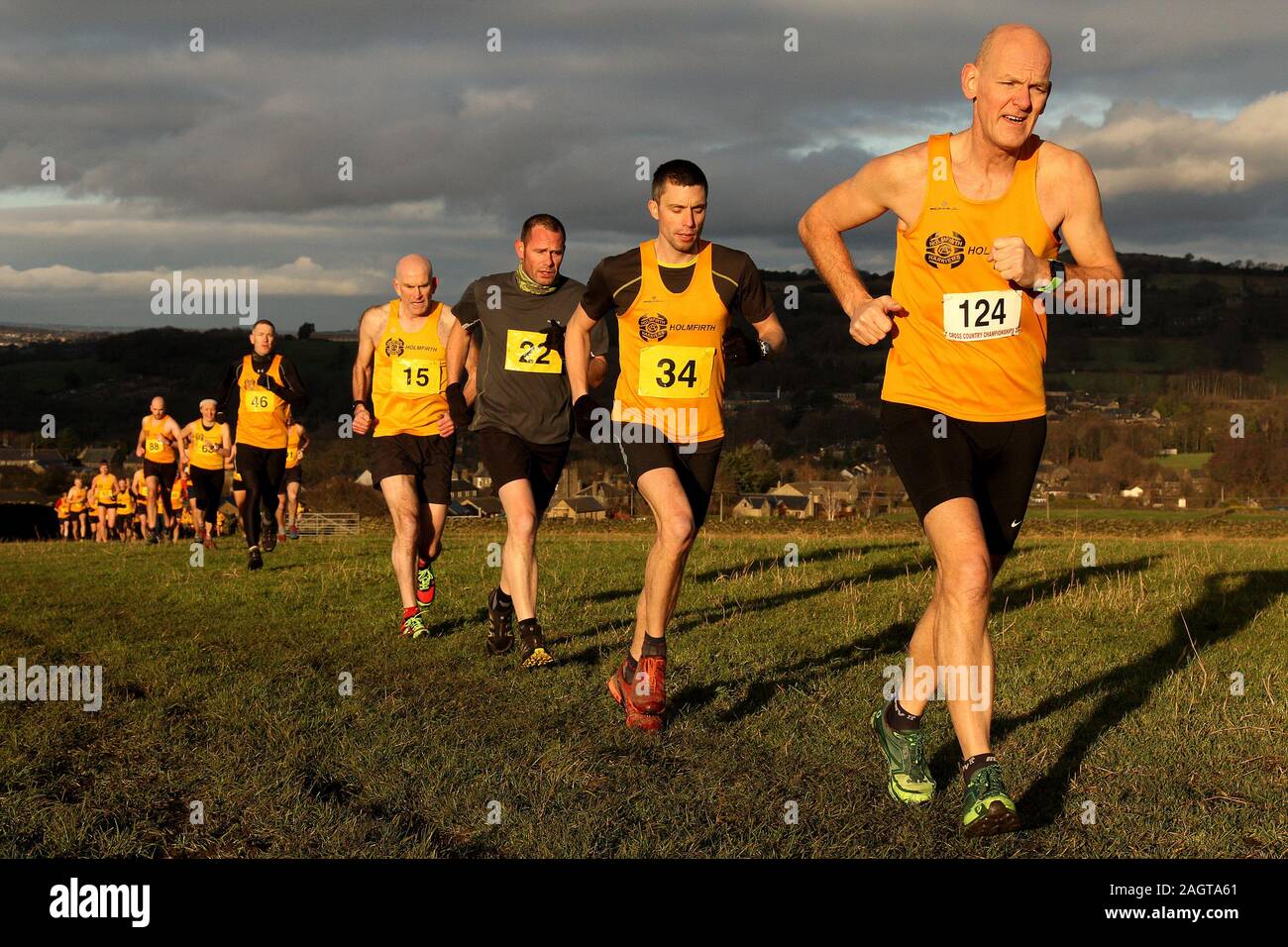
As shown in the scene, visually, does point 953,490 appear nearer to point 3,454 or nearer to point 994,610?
point 994,610

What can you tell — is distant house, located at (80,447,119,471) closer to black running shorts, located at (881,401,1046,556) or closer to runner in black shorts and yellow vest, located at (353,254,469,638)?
runner in black shorts and yellow vest, located at (353,254,469,638)

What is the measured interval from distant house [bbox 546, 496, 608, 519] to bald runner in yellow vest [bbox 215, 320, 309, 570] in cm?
1580

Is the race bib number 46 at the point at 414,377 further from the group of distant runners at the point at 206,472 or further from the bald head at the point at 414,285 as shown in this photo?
the group of distant runners at the point at 206,472

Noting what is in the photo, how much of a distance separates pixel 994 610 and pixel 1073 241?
577 centimetres

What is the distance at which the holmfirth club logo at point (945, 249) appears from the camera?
5227 millimetres

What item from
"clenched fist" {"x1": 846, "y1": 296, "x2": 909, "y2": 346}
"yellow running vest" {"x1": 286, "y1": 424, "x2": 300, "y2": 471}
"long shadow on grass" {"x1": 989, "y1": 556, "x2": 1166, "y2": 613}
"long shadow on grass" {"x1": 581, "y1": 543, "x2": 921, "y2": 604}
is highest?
"clenched fist" {"x1": 846, "y1": 296, "x2": 909, "y2": 346}

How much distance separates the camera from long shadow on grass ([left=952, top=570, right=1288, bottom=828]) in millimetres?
5429

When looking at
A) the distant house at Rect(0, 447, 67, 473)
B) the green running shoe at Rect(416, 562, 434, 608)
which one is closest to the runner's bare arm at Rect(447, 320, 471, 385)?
the green running shoe at Rect(416, 562, 434, 608)

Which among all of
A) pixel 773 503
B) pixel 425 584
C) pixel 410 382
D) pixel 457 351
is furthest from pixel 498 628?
pixel 773 503

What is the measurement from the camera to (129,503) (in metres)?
35.6

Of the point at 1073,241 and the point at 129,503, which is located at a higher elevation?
the point at 1073,241

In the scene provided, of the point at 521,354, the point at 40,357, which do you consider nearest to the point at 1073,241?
the point at 521,354

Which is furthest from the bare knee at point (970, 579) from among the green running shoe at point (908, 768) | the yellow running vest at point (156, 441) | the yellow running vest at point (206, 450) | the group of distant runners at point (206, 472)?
the yellow running vest at point (156, 441)

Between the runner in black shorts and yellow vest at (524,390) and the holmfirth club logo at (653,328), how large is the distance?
205cm
